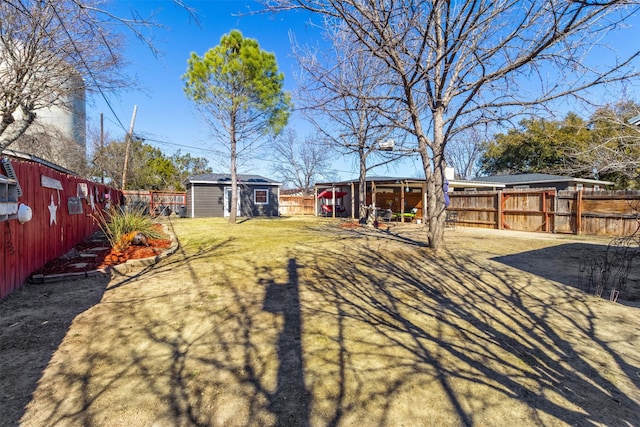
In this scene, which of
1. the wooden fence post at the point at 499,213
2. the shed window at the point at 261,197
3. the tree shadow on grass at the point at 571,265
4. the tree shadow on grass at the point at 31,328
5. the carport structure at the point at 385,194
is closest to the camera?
the tree shadow on grass at the point at 31,328

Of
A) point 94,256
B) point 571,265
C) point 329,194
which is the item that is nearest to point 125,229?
point 94,256

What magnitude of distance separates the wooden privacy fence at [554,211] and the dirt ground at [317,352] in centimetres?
803

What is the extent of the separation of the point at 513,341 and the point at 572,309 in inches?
59.2

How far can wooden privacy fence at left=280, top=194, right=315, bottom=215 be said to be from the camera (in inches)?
1029

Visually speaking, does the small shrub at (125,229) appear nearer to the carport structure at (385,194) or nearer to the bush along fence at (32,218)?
the bush along fence at (32,218)

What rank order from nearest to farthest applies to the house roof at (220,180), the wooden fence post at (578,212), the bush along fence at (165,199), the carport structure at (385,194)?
the wooden fence post at (578,212) → the carport structure at (385,194) → the house roof at (220,180) → the bush along fence at (165,199)

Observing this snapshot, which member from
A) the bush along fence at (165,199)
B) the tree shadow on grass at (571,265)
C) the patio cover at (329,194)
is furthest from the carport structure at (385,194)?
the tree shadow on grass at (571,265)

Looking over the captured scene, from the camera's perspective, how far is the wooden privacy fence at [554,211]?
10.6 metres

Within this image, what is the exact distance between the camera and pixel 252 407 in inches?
76.7

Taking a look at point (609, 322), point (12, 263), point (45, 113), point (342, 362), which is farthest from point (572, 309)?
point (45, 113)

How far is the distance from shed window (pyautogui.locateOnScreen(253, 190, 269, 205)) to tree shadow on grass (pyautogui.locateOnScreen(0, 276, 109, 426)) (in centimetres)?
1703

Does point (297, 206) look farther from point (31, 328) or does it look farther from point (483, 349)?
point (483, 349)

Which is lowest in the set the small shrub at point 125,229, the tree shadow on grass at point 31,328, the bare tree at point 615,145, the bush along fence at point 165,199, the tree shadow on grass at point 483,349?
the tree shadow on grass at point 483,349

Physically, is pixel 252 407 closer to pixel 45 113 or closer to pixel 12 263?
pixel 12 263
